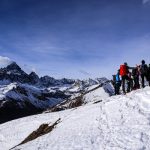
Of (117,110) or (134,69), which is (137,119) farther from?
(134,69)

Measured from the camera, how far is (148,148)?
19750 millimetres

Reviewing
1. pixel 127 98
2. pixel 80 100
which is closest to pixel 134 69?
pixel 127 98

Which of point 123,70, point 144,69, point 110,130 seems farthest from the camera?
point 123,70

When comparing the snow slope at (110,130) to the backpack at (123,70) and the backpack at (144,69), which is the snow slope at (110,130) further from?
the backpack at (144,69)

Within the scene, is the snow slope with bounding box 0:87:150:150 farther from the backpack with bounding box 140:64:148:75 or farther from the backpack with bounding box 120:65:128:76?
the backpack with bounding box 140:64:148:75

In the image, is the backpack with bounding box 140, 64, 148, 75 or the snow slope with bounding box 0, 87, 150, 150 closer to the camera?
the snow slope with bounding box 0, 87, 150, 150

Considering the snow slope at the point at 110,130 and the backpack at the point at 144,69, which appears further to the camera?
the backpack at the point at 144,69

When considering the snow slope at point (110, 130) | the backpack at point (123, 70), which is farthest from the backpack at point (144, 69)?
the snow slope at point (110, 130)

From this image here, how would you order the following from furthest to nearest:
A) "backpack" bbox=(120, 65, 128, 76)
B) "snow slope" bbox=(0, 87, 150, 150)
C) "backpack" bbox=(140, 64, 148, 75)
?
"backpack" bbox=(120, 65, 128, 76) → "backpack" bbox=(140, 64, 148, 75) → "snow slope" bbox=(0, 87, 150, 150)

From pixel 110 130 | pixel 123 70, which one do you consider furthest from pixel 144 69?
pixel 110 130

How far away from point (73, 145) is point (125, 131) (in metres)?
4.39

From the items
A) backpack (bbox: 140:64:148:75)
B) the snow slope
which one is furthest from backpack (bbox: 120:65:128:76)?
the snow slope

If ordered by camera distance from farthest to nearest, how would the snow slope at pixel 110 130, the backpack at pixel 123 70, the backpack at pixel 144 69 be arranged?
the backpack at pixel 123 70, the backpack at pixel 144 69, the snow slope at pixel 110 130

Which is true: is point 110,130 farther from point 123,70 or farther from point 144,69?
point 144,69
